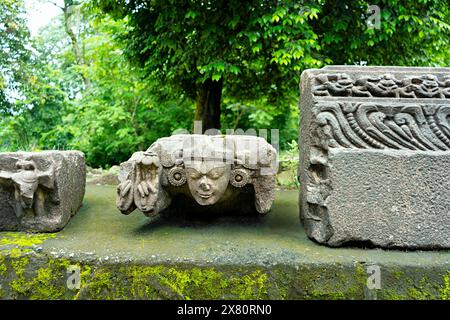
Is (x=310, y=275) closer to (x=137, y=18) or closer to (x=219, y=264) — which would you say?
(x=219, y=264)

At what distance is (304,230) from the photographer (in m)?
2.37

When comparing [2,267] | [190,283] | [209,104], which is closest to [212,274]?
[190,283]

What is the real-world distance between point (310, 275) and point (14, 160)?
1972mm

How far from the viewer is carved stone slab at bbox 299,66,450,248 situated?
2002mm

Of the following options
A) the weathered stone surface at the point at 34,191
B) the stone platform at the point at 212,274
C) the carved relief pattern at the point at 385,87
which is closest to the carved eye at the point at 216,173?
the stone platform at the point at 212,274

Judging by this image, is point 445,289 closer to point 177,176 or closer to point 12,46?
point 177,176

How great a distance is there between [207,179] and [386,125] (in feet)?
3.85

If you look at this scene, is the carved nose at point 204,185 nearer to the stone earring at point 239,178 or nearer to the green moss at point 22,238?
the stone earring at point 239,178

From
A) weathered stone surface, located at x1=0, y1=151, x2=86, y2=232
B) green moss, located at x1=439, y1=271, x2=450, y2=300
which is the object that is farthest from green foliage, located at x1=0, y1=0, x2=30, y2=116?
green moss, located at x1=439, y1=271, x2=450, y2=300

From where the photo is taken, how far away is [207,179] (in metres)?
2.04

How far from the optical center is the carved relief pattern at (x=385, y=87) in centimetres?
212

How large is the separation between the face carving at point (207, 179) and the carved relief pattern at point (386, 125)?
0.70 m

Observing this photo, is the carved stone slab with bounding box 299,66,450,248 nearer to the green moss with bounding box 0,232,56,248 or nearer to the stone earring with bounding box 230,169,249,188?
the stone earring with bounding box 230,169,249,188
